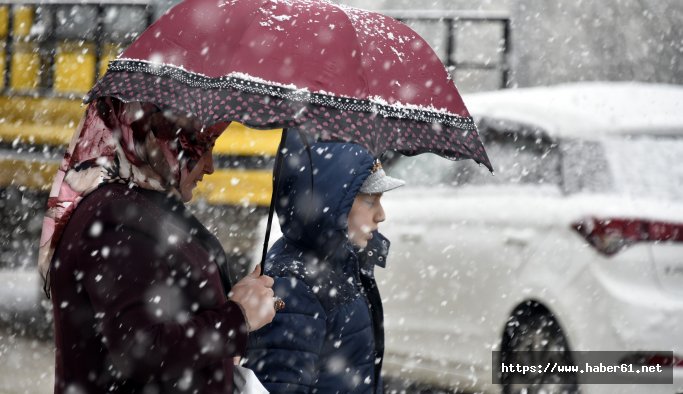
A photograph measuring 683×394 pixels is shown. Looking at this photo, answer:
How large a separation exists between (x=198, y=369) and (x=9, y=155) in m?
8.14

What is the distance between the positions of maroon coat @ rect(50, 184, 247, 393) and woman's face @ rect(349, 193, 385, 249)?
1.42m

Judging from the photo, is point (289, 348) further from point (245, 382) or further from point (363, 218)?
point (363, 218)

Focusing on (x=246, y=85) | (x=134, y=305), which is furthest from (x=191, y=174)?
(x=134, y=305)

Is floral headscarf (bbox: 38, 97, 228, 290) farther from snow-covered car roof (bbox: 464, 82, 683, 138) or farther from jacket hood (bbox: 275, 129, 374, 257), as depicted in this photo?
snow-covered car roof (bbox: 464, 82, 683, 138)

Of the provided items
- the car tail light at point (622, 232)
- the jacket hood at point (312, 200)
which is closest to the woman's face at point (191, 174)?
the jacket hood at point (312, 200)

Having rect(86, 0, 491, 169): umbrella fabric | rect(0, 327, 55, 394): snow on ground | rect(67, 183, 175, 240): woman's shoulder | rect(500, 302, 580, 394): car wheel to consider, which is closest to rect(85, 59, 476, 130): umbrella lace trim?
rect(86, 0, 491, 169): umbrella fabric

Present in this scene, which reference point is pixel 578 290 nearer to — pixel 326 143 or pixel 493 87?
pixel 326 143

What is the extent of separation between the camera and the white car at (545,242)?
603 centimetres

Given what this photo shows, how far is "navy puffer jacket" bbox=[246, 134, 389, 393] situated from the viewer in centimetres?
359

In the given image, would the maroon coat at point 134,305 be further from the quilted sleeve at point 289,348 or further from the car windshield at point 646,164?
the car windshield at point 646,164

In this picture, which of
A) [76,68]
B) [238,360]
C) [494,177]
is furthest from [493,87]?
[238,360]

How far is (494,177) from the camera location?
22.2ft

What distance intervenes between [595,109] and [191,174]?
151 inches

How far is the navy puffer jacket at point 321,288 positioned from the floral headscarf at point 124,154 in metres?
0.84
